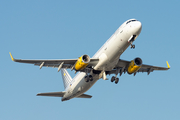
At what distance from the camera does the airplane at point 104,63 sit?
40.2 meters

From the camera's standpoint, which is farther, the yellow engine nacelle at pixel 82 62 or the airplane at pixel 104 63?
the yellow engine nacelle at pixel 82 62

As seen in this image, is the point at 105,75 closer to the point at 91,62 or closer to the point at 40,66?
the point at 91,62

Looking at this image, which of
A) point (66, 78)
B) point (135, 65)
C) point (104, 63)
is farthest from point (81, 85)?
point (66, 78)

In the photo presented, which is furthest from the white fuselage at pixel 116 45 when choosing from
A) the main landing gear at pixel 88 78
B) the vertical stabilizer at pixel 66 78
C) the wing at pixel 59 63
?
the vertical stabilizer at pixel 66 78

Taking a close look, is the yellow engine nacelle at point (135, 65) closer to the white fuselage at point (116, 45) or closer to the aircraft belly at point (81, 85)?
the white fuselage at point (116, 45)

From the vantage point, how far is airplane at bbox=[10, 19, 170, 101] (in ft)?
132

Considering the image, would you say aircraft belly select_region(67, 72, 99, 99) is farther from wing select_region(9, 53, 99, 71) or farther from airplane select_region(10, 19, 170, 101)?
wing select_region(9, 53, 99, 71)

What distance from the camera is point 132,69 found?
46.7 metres

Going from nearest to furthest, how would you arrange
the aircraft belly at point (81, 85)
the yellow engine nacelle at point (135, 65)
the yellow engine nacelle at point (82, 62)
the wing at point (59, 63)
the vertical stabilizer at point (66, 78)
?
1. the yellow engine nacelle at point (82, 62)
2. the wing at point (59, 63)
3. the yellow engine nacelle at point (135, 65)
4. the aircraft belly at point (81, 85)
5. the vertical stabilizer at point (66, 78)

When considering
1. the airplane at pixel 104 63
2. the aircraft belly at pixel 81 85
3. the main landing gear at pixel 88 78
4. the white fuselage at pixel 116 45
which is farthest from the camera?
the aircraft belly at pixel 81 85

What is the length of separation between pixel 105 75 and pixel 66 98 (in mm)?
10930

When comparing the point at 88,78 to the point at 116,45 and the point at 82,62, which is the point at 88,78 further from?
the point at 116,45

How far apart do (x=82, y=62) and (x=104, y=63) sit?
10.8ft

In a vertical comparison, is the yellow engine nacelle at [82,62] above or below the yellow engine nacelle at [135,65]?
below
